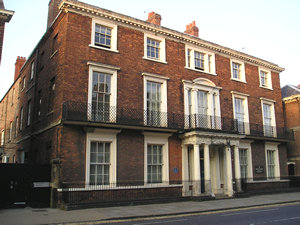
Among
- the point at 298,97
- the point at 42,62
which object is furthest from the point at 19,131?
the point at 298,97

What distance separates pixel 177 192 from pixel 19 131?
13065 mm

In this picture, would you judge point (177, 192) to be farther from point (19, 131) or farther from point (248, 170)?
point (19, 131)

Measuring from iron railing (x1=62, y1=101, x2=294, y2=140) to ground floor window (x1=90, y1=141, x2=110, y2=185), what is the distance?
132 cm

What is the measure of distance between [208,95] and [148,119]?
5.22 meters

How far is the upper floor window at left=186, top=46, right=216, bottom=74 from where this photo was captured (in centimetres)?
1920

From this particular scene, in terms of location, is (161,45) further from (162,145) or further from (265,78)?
(265,78)

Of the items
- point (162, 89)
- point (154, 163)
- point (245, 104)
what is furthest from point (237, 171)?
point (162, 89)

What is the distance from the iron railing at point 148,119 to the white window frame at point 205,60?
3.33 meters

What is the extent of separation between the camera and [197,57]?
1970 cm

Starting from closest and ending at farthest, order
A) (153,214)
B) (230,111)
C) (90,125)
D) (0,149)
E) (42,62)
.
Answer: (153,214)
(90,125)
(42,62)
(230,111)
(0,149)

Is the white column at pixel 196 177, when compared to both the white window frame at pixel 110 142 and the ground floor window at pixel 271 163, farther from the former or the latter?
the ground floor window at pixel 271 163

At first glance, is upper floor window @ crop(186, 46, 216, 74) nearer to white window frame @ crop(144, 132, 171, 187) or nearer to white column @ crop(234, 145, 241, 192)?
white window frame @ crop(144, 132, 171, 187)

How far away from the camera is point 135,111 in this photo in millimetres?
15875

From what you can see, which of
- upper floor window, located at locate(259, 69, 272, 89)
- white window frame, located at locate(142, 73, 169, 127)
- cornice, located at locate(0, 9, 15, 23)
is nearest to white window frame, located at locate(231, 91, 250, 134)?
upper floor window, located at locate(259, 69, 272, 89)
